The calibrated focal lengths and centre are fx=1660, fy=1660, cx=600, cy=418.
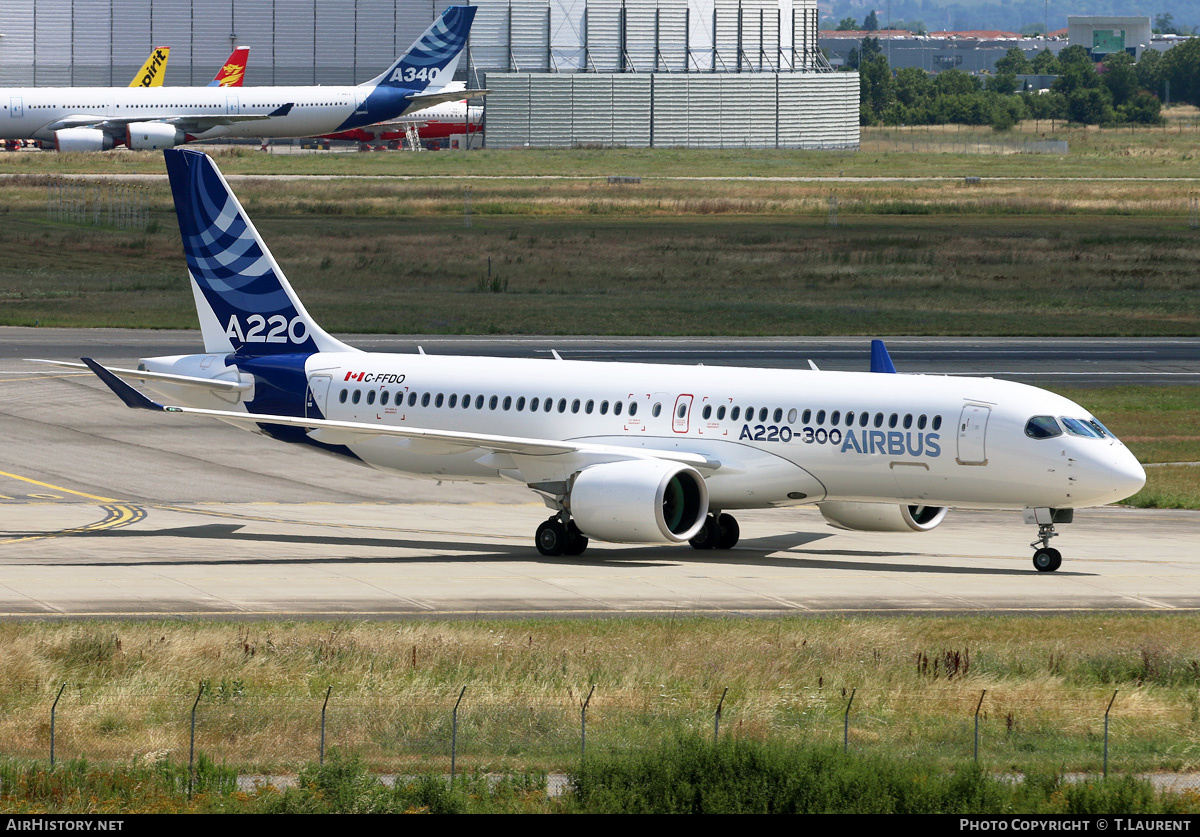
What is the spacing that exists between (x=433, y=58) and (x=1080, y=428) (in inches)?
5994

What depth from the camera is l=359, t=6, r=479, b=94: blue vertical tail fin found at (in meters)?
181

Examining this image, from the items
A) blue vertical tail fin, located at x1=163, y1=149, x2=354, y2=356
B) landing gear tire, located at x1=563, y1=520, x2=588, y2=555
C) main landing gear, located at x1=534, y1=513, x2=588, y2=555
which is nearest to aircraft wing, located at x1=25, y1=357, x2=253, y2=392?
blue vertical tail fin, located at x1=163, y1=149, x2=354, y2=356

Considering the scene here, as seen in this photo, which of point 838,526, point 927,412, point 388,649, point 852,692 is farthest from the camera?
point 838,526

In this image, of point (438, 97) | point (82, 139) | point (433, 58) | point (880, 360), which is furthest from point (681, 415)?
point (433, 58)

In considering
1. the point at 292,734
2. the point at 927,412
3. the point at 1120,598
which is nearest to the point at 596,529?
the point at 927,412

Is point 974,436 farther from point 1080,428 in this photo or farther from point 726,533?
point 726,533

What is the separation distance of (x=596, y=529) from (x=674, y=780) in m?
18.5

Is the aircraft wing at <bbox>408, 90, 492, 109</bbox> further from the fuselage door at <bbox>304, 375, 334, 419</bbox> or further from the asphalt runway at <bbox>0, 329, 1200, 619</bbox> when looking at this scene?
the fuselage door at <bbox>304, 375, 334, 419</bbox>

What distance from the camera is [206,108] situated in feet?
566

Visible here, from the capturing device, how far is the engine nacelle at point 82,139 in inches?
6732

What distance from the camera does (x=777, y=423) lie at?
4109 cm

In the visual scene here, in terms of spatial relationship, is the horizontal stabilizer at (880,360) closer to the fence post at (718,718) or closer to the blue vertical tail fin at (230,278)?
the blue vertical tail fin at (230,278)

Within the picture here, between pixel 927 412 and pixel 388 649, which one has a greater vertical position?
pixel 927 412

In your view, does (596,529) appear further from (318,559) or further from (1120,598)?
(1120,598)
